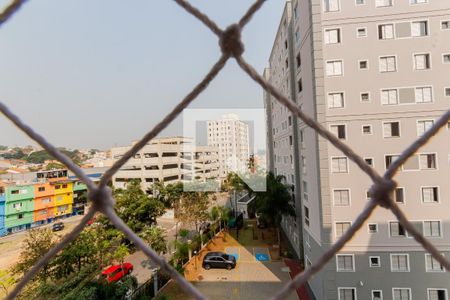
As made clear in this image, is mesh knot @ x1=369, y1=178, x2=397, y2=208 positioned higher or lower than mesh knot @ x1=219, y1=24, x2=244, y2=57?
lower

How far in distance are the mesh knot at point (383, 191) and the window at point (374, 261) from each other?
14.8ft

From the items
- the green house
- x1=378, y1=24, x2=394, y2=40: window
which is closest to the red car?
x1=378, y1=24, x2=394, y2=40: window

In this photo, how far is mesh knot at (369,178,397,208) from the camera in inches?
16.4

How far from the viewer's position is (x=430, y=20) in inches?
154

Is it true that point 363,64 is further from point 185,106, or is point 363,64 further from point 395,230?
point 185,106

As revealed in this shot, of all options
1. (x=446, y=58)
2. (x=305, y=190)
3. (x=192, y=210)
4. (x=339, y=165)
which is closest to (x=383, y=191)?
(x=339, y=165)

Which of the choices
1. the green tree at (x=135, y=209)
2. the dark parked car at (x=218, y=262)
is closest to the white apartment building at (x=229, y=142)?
the green tree at (x=135, y=209)

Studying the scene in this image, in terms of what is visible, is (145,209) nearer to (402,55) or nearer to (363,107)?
(363,107)

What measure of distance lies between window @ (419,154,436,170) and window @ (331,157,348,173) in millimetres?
1081

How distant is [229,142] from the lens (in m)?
15.9

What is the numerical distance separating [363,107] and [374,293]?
9.75 ft

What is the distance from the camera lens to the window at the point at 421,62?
391 cm

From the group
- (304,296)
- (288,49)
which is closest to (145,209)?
(304,296)

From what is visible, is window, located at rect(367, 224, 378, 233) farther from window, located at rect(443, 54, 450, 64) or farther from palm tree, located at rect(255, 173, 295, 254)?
window, located at rect(443, 54, 450, 64)
